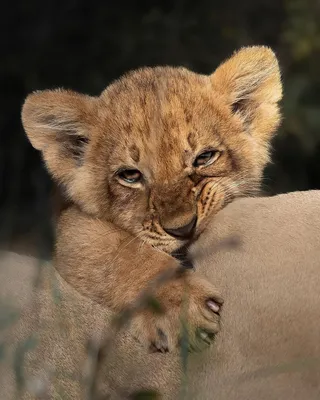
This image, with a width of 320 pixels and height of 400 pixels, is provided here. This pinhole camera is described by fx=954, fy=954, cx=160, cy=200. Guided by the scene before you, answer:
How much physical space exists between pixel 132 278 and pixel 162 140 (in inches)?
21.9

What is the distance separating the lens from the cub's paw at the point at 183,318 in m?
2.37

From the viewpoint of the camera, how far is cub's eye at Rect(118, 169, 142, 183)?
3293mm

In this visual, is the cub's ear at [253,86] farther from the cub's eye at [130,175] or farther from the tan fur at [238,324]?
the tan fur at [238,324]

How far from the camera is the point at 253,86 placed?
12.0ft

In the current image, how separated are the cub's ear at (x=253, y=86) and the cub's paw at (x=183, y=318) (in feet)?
3.79

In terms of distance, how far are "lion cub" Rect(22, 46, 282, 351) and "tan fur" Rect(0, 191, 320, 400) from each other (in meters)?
0.15

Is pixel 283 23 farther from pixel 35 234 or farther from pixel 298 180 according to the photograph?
pixel 35 234

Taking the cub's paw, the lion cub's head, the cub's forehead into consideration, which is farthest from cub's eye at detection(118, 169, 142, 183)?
the cub's paw

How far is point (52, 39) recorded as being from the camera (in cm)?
565

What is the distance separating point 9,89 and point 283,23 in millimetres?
1957

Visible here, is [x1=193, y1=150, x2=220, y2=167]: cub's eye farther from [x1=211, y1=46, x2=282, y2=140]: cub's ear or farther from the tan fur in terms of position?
the tan fur

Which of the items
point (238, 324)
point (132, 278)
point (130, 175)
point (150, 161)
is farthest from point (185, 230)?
point (238, 324)

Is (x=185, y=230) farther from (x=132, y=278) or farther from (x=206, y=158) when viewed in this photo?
(x=206, y=158)

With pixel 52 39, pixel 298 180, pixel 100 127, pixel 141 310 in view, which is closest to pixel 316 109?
pixel 298 180
